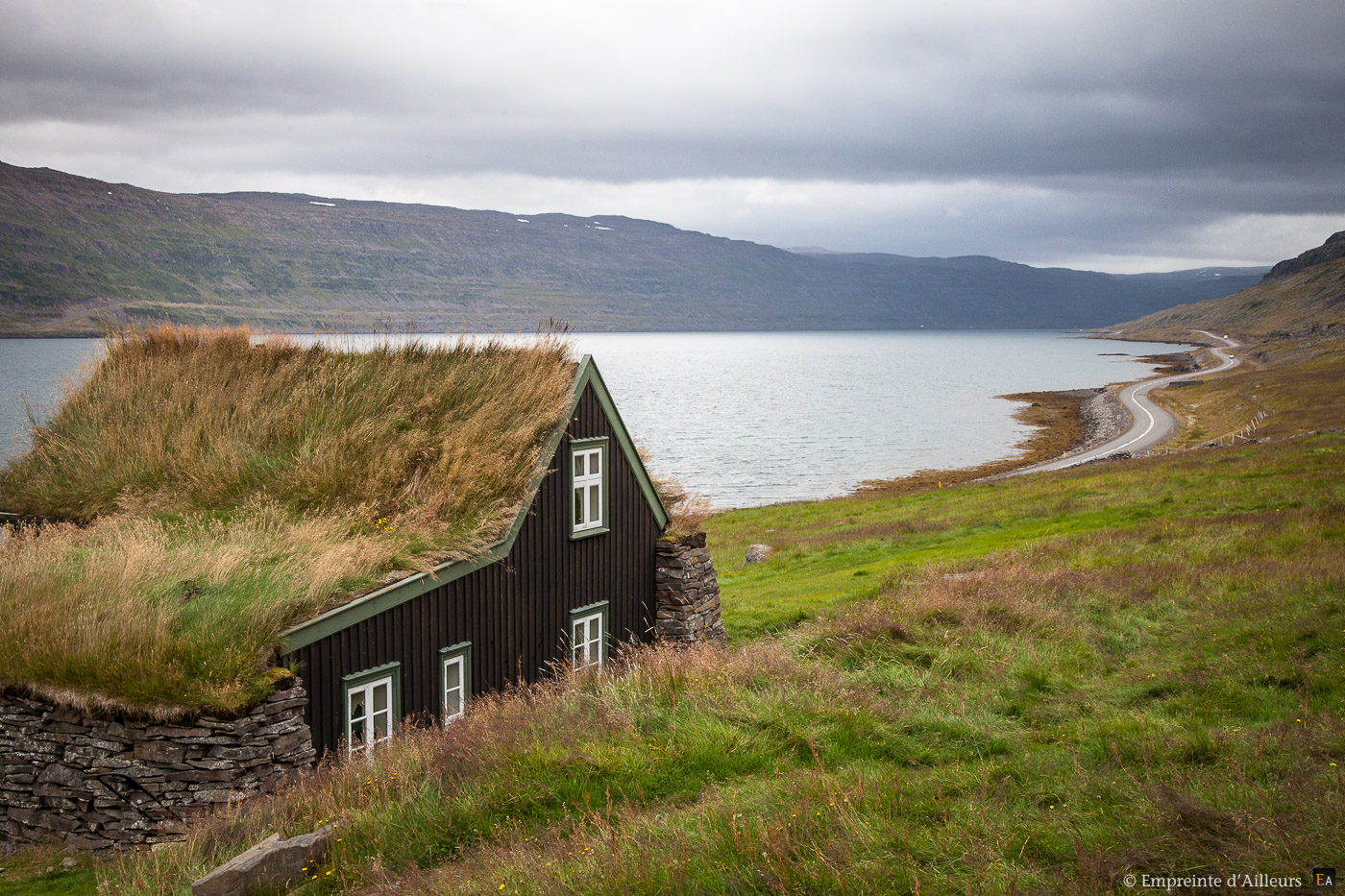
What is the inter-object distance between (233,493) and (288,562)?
4346 millimetres

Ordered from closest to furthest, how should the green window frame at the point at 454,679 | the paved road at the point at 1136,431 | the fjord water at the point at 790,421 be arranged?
1. the green window frame at the point at 454,679
2. the paved road at the point at 1136,431
3. the fjord water at the point at 790,421

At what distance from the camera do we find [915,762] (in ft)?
28.6

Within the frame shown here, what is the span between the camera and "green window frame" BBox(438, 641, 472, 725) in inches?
536

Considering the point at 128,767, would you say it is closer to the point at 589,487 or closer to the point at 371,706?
the point at 371,706

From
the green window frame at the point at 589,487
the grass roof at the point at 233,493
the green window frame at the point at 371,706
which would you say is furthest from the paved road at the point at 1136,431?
the green window frame at the point at 371,706

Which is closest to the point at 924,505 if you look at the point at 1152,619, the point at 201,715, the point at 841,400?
the point at 1152,619

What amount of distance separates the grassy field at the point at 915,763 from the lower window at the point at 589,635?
10.5 ft

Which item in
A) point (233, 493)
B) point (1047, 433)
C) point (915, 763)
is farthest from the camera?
point (1047, 433)

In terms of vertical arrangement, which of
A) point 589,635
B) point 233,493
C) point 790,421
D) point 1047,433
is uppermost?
point 233,493

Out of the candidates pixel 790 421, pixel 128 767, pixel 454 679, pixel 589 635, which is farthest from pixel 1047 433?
pixel 128 767

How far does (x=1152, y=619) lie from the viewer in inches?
548

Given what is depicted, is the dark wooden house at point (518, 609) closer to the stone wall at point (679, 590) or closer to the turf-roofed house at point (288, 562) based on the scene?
the turf-roofed house at point (288, 562)

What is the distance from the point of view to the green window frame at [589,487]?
16.6 meters

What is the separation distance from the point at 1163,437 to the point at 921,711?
7468cm
